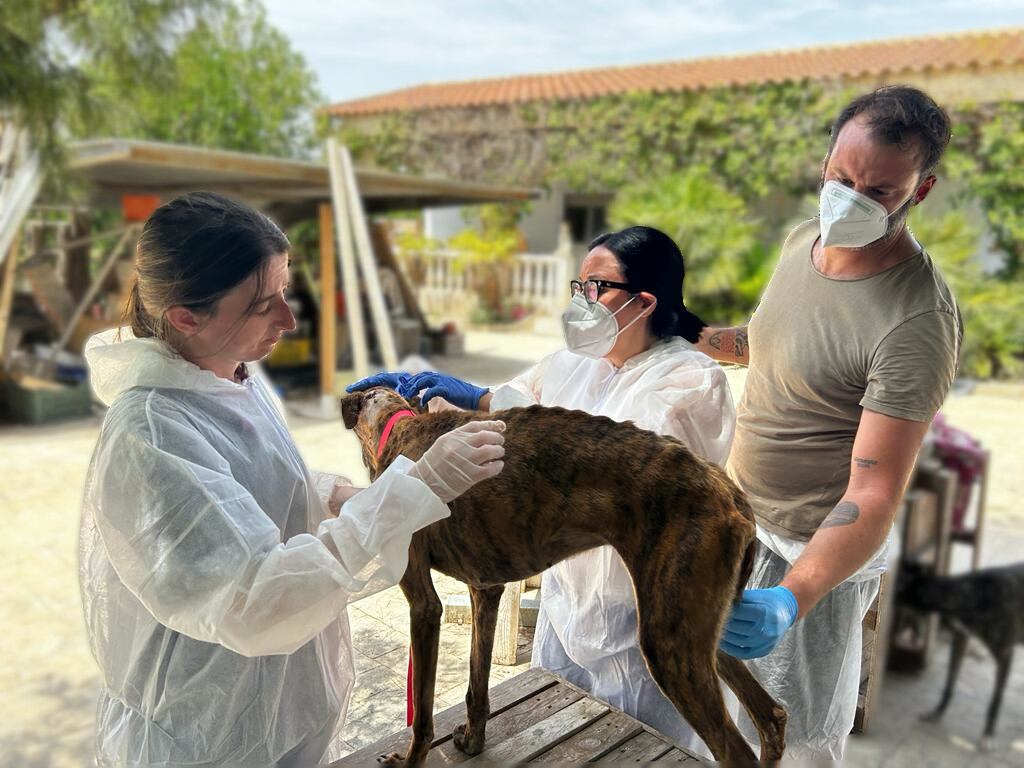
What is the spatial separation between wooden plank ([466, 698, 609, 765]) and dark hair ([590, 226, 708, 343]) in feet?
3.28

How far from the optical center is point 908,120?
1580 mm

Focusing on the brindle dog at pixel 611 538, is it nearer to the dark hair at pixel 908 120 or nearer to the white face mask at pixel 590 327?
the white face mask at pixel 590 327

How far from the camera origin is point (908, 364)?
159cm

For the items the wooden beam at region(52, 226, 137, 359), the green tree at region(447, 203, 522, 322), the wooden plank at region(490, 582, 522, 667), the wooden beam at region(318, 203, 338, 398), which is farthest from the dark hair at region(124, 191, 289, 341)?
the green tree at region(447, 203, 522, 322)

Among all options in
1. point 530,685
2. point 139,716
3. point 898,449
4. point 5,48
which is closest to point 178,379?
point 139,716

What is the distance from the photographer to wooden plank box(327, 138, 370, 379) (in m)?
8.37

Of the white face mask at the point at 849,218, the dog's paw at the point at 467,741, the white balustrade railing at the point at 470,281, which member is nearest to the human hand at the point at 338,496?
the dog's paw at the point at 467,741

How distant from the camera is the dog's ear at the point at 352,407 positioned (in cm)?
182

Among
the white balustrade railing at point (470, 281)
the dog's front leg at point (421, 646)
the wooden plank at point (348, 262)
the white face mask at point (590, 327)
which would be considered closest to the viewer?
the dog's front leg at point (421, 646)

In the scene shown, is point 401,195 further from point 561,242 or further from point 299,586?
point 299,586

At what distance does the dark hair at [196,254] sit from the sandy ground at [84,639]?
1.18 meters

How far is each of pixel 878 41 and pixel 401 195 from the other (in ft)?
34.2

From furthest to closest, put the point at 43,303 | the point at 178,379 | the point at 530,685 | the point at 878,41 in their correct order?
the point at 878,41 < the point at 43,303 < the point at 530,685 < the point at 178,379

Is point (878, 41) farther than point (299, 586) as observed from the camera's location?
Yes
